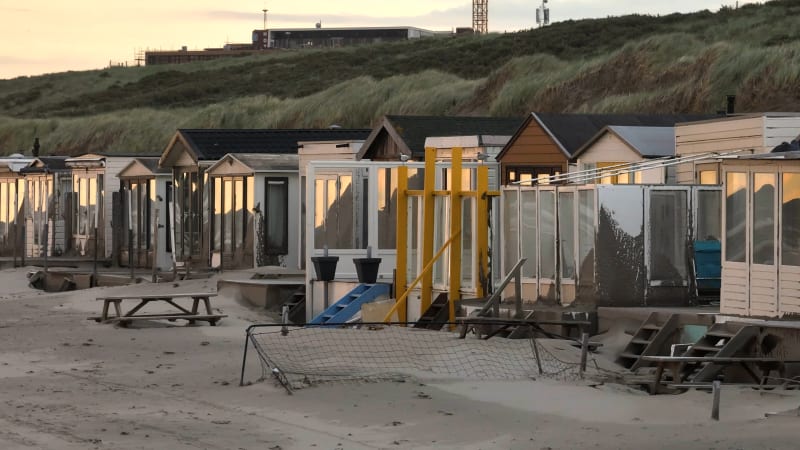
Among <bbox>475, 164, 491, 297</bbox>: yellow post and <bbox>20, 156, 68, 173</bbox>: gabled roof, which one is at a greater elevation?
<bbox>20, 156, 68, 173</bbox>: gabled roof

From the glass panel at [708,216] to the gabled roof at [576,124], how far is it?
6.50 meters

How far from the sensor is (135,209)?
39.2 m

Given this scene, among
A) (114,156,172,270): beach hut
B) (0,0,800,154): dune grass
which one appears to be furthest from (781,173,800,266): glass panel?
(114,156,172,270): beach hut

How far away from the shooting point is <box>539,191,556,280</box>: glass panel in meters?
21.7

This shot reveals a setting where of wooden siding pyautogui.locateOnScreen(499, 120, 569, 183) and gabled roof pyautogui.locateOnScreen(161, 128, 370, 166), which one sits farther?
gabled roof pyautogui.locateOnScreen(161, 128, 370, 166)

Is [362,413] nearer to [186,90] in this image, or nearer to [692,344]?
[692,344]

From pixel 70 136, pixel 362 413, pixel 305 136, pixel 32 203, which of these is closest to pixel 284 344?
pixel 362 413

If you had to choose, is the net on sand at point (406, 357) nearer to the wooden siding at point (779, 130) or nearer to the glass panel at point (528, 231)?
the glass panel at point (528, 231)

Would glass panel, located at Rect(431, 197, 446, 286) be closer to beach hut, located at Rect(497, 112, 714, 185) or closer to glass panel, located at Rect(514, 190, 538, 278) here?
glass panel, located at Rect(514, 190, 538, 278)

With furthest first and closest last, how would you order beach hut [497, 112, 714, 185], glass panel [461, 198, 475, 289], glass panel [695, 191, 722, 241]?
beach hut [497, 112, 714, 185]
glass panel [461, 198, 475, 289]
glass panel [695, 191, 722, 241]

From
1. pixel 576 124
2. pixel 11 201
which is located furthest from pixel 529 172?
pixel 11 201

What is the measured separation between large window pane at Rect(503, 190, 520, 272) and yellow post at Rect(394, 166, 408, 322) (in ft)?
7.31

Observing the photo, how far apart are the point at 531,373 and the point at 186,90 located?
8531 centimetres

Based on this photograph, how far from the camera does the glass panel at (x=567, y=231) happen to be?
2134cm
